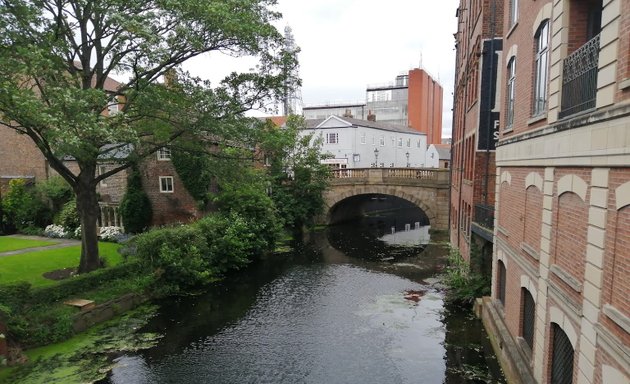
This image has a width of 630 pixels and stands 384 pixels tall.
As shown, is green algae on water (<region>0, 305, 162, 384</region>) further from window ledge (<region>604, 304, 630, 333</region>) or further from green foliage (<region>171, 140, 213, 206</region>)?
green foliage (<region>171, 140, 213, 206</region>)

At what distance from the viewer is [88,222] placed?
57.2ft

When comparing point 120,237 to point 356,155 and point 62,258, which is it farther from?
point 356,155

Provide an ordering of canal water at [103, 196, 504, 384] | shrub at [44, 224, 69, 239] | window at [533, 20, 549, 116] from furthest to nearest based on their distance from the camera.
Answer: shrub at [44, 224, 69, 239] < canal water at [103, 196, 504, 384] < window at [533, 20, 549, 116]

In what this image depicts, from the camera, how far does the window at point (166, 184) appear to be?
28.6 meters

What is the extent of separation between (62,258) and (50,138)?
38.0ft

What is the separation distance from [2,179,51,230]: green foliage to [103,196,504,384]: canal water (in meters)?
17.7

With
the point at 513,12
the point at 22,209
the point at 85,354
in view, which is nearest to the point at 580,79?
the point at 513,12

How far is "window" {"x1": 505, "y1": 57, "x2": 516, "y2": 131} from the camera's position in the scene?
11.8m

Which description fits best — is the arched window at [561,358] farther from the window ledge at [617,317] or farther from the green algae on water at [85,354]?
the green algae on water at [85,354]

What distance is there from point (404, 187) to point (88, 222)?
82.8 feet

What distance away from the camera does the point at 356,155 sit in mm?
51438

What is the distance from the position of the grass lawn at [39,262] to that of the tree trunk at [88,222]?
1.47 m

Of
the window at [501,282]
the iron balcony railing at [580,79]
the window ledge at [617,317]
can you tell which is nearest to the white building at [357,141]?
the window at [501,282]

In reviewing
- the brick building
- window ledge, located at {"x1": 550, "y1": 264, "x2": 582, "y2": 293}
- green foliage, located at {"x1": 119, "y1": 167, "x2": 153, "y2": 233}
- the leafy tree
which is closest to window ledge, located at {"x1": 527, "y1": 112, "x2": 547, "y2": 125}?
the brick building
